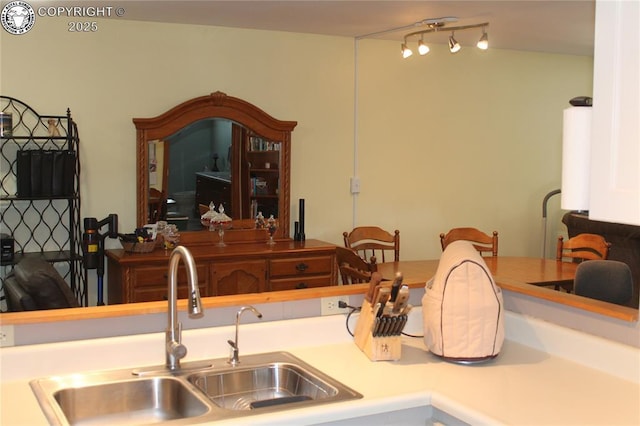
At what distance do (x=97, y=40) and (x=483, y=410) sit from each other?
11.9 ft

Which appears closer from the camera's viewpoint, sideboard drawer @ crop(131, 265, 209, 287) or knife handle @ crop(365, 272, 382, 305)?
knife handle @ crop(365, 272, 382, 305)

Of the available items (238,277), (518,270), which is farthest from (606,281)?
(238,277)

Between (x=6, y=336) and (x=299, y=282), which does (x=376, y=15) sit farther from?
(x=6, y=336)

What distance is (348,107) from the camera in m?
5.46

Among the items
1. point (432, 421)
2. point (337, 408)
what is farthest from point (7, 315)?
point (432, 421)

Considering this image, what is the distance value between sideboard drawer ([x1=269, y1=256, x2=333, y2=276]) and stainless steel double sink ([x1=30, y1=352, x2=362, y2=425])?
8.08 feet

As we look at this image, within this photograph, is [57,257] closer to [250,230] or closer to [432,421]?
[250,230]

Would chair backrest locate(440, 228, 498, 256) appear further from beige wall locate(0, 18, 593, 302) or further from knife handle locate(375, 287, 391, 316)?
knife handle locate(375, 287, 391, 316)

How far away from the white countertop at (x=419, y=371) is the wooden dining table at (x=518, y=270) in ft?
5.34

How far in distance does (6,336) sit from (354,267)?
2.46m

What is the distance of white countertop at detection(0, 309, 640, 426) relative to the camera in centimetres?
185

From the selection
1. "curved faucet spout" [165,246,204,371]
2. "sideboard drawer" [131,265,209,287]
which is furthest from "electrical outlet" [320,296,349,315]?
"sideboard drawer" [131,265,209,287]

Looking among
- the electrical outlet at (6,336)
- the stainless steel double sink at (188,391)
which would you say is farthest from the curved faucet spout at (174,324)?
the electrical outlet at (6,336)

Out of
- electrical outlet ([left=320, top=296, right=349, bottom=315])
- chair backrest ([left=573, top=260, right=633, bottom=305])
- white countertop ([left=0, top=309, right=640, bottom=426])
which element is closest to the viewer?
white countertop ([left=0, top=309, right=640, bottom=426])
